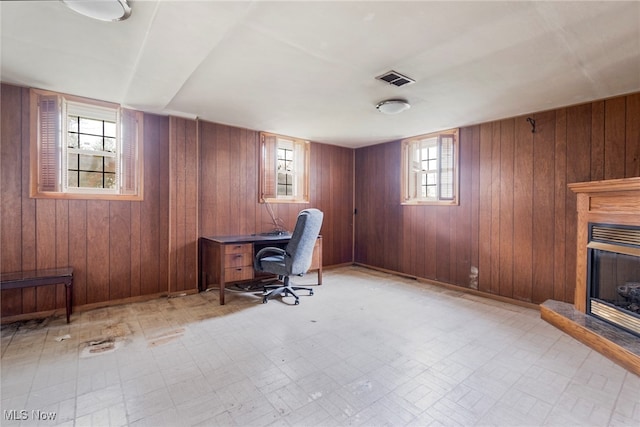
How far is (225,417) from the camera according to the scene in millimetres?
1662

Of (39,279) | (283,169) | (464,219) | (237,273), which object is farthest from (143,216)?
(464,219)

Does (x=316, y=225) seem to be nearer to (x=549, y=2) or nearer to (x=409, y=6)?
(x=409, y=6)

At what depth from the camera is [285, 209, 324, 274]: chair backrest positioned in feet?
11.4

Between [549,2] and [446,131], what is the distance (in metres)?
2.81

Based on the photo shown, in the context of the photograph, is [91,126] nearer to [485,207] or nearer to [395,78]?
[395,78]

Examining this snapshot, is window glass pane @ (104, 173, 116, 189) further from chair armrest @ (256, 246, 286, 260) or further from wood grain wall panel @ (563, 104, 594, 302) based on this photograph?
wood grain wall panel @ (563, 104, 594, 302)

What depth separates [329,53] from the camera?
223 centimetres

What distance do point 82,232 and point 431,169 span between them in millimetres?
4842

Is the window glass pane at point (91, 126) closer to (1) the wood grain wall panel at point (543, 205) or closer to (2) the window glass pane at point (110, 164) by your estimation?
(2) the window glass pane at point (110, 164)

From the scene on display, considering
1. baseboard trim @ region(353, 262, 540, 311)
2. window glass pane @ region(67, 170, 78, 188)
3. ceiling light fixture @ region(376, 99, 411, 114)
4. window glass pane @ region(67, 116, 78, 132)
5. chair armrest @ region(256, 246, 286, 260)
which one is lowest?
baseboard trim @ region(353, 262, 540, 311)

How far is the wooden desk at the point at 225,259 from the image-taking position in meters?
3.54

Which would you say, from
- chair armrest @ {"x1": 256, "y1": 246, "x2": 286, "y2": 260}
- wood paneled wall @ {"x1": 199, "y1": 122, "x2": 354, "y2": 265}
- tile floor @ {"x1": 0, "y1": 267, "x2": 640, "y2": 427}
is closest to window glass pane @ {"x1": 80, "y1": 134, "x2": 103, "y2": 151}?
wood paneled wall @ {"x1": 199, "y1": 122, "x2": 354, "y2": 265}

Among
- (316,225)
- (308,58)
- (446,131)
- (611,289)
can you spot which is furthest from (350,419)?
(446,131)

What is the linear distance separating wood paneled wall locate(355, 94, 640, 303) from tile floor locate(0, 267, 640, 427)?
0.64m
